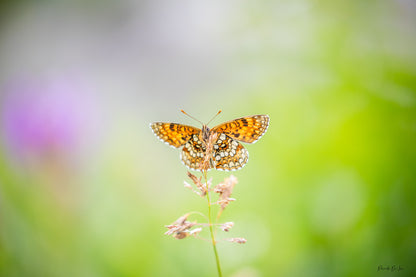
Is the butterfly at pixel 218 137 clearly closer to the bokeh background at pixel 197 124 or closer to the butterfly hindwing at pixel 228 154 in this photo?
the butterfly hindwing at pixel 228 154

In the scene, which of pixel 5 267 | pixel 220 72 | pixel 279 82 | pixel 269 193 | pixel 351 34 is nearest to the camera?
pixel 5 267

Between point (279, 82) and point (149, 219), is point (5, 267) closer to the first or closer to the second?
point (149, 219)

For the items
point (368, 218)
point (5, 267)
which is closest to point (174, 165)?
point (5, 267)

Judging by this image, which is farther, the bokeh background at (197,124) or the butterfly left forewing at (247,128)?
the bokeh background at (197,124)

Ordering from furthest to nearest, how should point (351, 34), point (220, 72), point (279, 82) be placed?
point (220, 72)
point (279, 82)
point (351, 34)
